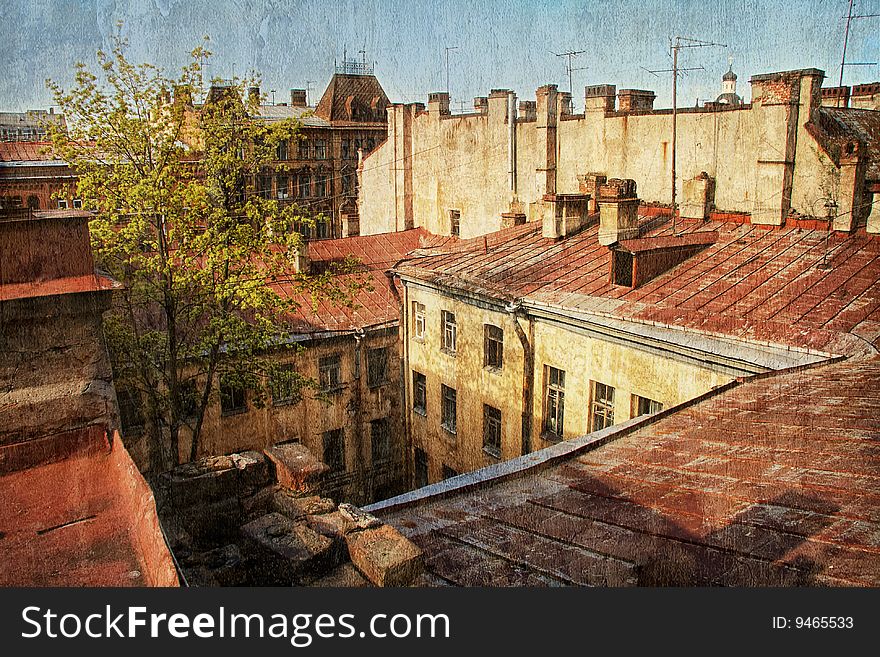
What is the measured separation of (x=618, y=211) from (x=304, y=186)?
3736cm

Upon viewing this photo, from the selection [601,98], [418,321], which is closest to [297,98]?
[601,98]

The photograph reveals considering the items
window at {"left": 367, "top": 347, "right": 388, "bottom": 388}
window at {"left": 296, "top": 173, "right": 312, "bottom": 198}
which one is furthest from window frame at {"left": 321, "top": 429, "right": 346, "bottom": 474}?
window at {"left": 296, "top": 173, "right": 312, "bottom": 198}

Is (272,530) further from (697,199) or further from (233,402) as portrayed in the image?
(233,402)

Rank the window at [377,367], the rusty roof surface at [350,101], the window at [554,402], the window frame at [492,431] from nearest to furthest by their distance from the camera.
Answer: the window at [554,402], the window frame at [492,431], the window at [377,367], the rusty roof surface at [350,101]

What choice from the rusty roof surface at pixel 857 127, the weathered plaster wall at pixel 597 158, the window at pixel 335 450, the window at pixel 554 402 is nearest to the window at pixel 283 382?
the window at pixel 335 450

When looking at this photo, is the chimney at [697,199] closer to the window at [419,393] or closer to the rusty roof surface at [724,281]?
the rusty roof surface at [724,281]

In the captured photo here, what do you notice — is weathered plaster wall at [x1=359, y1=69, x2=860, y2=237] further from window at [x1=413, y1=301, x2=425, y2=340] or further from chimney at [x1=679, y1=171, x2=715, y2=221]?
window at [x1=413, y1=301, x2=425, y2=340]

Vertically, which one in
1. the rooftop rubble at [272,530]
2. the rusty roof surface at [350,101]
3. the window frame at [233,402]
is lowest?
the window frame at [233,402]

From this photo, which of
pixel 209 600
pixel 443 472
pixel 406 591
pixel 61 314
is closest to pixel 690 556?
pixel 406 591

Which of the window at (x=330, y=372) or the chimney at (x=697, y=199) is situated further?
the window at (x=330, y=372)

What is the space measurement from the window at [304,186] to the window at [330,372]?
31643 mm

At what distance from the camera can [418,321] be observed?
1716cm

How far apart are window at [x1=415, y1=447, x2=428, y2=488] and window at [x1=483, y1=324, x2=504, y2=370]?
418 cm

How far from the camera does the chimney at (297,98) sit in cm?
4931
